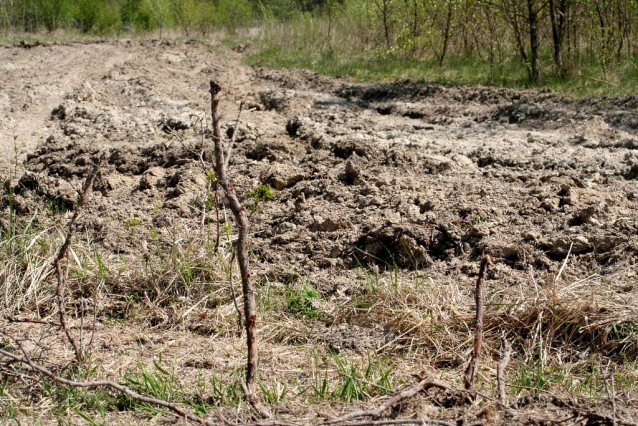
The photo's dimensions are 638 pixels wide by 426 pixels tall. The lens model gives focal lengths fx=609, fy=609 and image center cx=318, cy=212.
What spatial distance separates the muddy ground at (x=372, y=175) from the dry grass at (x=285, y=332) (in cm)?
14

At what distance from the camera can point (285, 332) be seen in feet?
11.6

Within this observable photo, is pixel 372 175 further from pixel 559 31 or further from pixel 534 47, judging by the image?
pixel 559 31

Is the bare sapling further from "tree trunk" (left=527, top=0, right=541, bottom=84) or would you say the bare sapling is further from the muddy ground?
"tree trunk" (left=527, top=0, right=541, bottom=84)

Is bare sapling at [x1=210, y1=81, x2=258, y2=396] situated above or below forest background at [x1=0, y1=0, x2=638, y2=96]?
below

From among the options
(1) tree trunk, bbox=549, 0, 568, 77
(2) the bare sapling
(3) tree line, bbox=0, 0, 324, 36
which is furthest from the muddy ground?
(3) tree line, bbox=0, 0, 324, 36

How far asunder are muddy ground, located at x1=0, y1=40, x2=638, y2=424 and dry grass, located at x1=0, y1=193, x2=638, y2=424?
0.14 meters

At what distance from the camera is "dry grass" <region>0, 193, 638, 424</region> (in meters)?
2.79

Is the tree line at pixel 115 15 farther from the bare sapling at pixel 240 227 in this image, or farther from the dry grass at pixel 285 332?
the bare sapling at pixel 240 227

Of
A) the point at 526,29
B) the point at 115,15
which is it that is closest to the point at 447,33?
the point at 526,29

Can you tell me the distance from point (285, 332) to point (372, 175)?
2039 mm

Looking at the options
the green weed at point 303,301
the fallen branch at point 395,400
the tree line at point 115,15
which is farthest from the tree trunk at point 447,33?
the tree line at point 115,15

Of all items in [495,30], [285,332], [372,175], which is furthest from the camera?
[495,30]

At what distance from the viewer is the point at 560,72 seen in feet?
28.2

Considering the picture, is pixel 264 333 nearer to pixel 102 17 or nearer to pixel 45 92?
pixel 45 92
